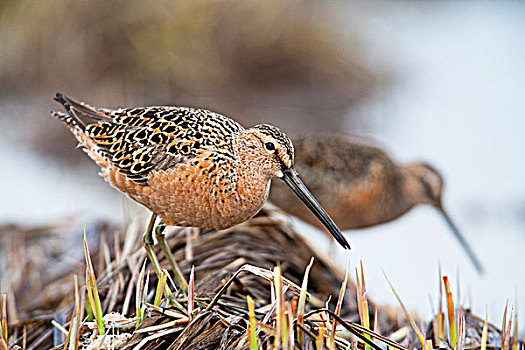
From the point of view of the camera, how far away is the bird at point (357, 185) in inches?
114

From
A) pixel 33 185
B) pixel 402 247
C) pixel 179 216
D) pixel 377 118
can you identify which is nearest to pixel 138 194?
pixel 179 216

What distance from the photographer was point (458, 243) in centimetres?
339

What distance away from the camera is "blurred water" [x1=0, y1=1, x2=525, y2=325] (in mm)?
3121

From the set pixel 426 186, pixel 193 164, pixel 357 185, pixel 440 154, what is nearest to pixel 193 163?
pixel 193 164

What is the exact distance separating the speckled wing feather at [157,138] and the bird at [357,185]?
5.09 feet

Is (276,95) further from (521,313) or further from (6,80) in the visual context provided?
(521,313)

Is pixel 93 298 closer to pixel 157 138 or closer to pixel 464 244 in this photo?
pixel 157 138

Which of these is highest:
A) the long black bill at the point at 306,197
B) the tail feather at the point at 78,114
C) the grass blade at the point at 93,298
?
the tail feather at the point at 78,114

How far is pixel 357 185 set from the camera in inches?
119

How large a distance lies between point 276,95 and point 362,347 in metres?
4.03

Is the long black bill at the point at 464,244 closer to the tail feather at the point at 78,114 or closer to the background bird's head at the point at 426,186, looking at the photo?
the background bird's head at the point at 426,186

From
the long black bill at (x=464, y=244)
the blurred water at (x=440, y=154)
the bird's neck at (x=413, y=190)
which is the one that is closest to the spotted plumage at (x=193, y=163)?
the blurred water at (x=440, y=154)

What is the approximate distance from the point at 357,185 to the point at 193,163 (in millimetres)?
1895

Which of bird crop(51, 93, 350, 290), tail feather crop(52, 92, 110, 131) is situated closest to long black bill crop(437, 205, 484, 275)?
bird crop(51, 93, 350, 290)
